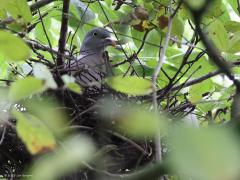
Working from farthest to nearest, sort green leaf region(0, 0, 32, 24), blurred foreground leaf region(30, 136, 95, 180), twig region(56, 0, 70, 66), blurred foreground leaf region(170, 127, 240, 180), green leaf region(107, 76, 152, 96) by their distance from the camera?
twig region(56, 0, 70, 66) < green leaf region(0, 0, 32, 24) < green leaf region(107, 76, 152, 96) < blurred foreground leaf region(30, 136, 95, 180) < blurred foreground leaf region(170, 127, 240, 180)

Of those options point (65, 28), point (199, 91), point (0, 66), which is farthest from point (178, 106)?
point (0, 66)

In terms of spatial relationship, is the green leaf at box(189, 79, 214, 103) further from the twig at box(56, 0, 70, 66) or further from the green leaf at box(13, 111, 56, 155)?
the green leaf at box(13, 111, 56, 155)

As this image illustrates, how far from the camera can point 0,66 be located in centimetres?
164

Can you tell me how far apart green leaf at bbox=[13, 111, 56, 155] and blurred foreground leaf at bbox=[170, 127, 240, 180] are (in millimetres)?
170

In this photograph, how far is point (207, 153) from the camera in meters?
0.36

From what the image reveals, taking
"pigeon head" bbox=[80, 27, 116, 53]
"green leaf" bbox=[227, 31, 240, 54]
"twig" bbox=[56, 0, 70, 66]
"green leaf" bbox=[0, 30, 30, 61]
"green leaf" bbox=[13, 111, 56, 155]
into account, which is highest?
"green leaf" bbox=[227, 31, 240, 54]

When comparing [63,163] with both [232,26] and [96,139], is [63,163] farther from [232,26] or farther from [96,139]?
[232,26]

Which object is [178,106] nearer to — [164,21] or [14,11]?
[164,21]

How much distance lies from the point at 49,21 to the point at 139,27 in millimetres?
440

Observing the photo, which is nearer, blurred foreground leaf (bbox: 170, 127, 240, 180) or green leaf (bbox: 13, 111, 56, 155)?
blurred foreground leaf (bbox: 170, 127, 240, 180)

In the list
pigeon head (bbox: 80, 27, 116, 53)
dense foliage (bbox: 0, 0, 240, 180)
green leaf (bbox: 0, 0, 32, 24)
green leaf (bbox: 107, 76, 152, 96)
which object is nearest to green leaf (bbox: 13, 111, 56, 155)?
dense foliage (bbox: 0, 0, 240, 180)

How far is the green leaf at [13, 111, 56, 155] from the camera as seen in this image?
0.50m

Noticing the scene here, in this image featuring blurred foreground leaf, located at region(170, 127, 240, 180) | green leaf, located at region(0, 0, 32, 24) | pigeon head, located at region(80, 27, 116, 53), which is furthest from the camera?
pigeon head, located at region(80, 27, 116, 53)

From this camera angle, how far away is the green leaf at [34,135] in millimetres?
500
